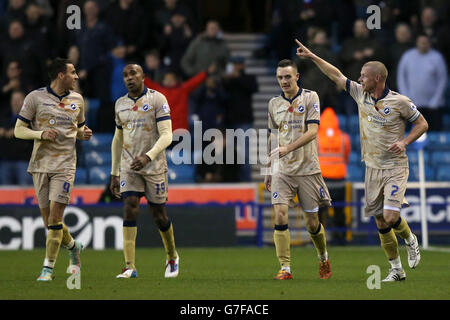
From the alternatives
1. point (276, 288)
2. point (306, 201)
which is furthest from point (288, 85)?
point (276, 288)

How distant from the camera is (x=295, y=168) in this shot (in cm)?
1191

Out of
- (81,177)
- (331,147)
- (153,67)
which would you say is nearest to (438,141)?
(331,147)

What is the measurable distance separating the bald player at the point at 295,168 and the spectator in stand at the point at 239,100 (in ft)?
27.1

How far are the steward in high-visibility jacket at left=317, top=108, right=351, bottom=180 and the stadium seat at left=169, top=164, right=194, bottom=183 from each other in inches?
106

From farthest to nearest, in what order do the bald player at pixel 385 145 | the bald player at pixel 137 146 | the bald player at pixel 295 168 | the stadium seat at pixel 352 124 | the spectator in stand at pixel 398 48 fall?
the spectator in stand at pixel 398 48 < the stadium seat at pixel 352 124 < the bald player at pixel 137 146 < the bald player at pixel 295 168 < the bald player at pixel 385 145

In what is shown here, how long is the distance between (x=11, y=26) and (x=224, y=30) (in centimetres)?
653

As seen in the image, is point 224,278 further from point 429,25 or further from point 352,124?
point 429,25

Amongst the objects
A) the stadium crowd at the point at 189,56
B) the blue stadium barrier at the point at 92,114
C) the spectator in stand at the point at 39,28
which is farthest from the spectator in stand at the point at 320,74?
the spectator in stand at the point at 39,28

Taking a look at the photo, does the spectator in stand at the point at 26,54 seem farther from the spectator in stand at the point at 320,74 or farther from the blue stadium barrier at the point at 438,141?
the blue stadium barrier at the point at 438,141

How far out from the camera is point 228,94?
20.4 metres

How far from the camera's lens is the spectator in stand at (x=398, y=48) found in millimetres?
21391

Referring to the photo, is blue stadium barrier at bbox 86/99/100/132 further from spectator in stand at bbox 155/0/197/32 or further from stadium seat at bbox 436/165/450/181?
stadium seat at bbox 436/165/450/181

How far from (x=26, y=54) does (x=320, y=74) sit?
592 cm
